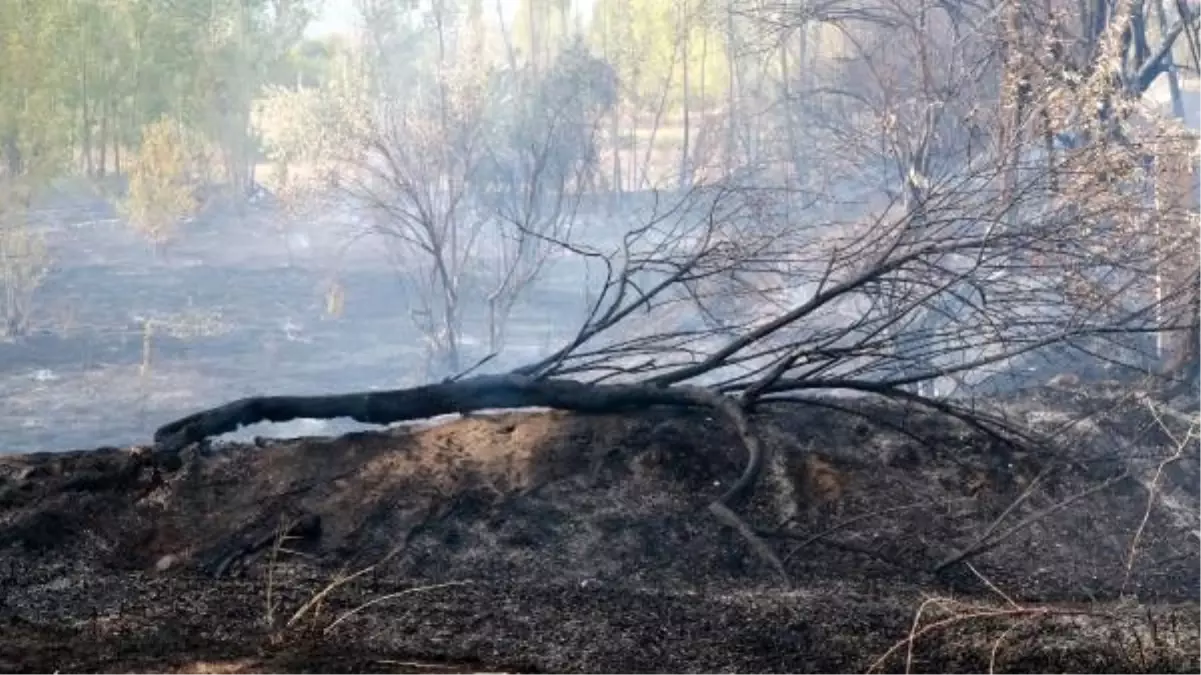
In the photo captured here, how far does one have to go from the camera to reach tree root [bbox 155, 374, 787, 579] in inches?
223

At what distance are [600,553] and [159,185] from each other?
106 feet

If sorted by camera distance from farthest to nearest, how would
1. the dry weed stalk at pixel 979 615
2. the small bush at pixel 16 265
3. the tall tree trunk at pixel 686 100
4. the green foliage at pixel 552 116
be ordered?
the tall tree trunk at pixel 686 100, the small bush at pixel 16 265, the green foliage at pixel 552 116, the dry weed stalk at pixel 979 615

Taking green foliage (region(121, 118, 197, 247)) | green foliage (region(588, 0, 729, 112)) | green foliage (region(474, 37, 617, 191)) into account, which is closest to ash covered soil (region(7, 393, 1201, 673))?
green foliage (region(474, 37, 617, 191))

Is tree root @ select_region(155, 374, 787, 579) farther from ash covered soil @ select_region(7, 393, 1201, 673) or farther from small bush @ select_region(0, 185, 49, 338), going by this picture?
Answer: small bush @ select_region(0, 185, 49, 338)

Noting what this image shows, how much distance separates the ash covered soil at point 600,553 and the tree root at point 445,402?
94mm

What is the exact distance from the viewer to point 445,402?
5832 mm

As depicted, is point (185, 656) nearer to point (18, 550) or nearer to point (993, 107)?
point (18, 550)

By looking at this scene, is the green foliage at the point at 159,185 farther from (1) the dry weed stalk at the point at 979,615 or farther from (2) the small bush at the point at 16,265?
(1) the dry weed stalk at the point at 979,615

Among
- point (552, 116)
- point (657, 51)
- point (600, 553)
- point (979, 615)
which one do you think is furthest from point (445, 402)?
point (657, 51)

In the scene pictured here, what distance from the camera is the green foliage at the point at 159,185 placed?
33656 mm

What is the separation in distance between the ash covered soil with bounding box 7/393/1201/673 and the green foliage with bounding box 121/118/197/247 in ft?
99.5

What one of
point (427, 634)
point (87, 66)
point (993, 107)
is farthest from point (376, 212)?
point (427, 634)

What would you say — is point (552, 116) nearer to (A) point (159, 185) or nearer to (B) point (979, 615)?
(A) point (159, 185)

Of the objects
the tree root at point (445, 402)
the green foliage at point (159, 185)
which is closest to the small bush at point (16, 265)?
the green foliage at point (159, 185)
